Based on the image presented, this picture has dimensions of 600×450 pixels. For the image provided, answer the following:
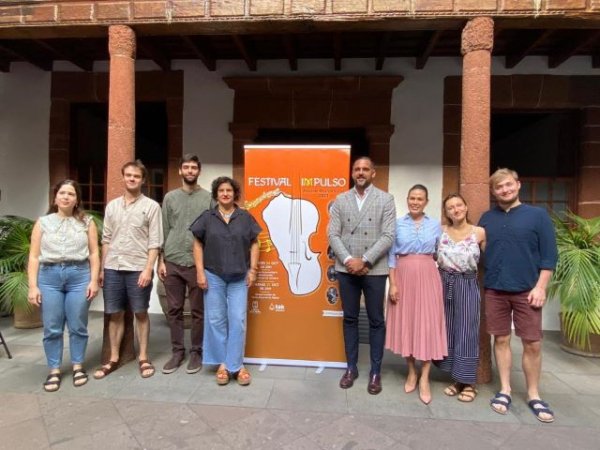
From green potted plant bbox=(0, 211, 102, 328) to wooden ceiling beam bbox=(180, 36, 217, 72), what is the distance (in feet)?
7.34

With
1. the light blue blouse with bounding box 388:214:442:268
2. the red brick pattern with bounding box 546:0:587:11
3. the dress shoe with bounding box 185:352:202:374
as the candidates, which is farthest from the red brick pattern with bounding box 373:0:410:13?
the dress shoe with bounding box 185:352:202:374

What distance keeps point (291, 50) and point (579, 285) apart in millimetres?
3868

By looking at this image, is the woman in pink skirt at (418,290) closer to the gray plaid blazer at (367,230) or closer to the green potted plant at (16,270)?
the gray plaid blazer at (367,230)

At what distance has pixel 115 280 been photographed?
3539mm

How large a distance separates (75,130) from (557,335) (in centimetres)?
701

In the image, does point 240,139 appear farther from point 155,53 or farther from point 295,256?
point 295,256

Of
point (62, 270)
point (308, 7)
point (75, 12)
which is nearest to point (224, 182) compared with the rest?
point (62, 270)

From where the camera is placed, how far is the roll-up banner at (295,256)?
12.2 feet

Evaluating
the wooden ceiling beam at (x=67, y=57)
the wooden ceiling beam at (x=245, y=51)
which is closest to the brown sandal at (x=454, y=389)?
the wooden ceiling beam at (x=245, y=51)

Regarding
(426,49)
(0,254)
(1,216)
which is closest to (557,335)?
(426,49)

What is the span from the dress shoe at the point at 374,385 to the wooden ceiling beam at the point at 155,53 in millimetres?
4287

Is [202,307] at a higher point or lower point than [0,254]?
lower

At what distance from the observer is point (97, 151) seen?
6328 mm

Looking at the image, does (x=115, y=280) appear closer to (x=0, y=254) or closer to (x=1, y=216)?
(x=0, y=254)
